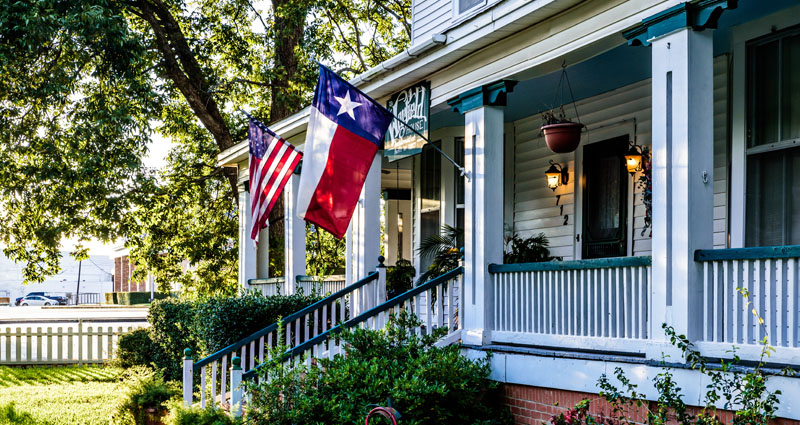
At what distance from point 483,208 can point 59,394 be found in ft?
33.1

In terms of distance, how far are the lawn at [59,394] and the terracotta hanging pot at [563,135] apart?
7.86 metres

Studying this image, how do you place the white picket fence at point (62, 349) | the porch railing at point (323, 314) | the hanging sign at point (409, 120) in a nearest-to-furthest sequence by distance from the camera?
the hanging sign at point (409, 120), the porch railing at point (323, 314), the white picket fence at point (62, 349)

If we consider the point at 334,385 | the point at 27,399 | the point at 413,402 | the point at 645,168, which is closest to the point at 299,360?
the point at 334,385

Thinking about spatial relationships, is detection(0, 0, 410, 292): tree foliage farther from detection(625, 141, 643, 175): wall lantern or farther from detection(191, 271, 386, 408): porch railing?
detection(625, 141, 643, 175): wall lantern

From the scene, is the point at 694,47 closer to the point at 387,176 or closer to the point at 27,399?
the point at 387,176

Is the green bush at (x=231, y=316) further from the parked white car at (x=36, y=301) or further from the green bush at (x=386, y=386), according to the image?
the parked white car at (x=36, y=301)

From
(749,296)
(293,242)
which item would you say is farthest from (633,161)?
(293,242)

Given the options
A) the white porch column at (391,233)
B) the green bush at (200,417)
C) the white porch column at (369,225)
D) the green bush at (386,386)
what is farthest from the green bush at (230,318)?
the white porch column at (391,233)

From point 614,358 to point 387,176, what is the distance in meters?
10.8

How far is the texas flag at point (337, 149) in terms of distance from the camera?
31.8ft

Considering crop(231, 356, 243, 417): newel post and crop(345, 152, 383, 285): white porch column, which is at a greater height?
crop(345, 152, 383, 285): white porch column

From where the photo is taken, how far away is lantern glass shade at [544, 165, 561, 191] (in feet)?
39.0

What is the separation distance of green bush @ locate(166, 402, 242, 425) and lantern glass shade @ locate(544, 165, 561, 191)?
18.2ft

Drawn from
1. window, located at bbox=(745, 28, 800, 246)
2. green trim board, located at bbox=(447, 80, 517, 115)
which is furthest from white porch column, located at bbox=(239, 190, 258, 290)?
window, located at bbox=(745, 28, 800, 246)
